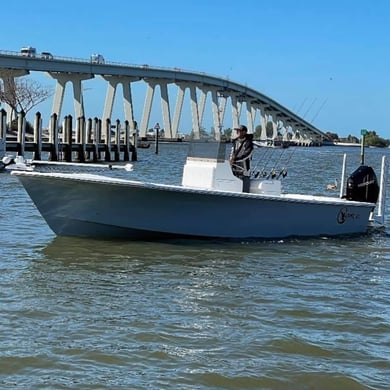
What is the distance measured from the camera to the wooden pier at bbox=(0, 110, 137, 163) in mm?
34531

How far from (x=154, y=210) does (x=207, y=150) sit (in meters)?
1.54

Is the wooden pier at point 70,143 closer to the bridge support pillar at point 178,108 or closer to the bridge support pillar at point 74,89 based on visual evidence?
the bridge support pillar at point 74,89

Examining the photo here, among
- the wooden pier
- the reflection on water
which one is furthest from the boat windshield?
the wooden pier

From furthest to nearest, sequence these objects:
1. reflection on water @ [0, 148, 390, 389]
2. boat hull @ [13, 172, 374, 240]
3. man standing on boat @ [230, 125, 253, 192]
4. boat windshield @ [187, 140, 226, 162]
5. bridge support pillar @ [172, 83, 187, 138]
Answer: bridge support pillar @ [172, 83, 187, 138] < man standing on boat @ [230, 125, 253, 192] < boat windshield @ [187, 140, 226, 162] < boat hull @ [13, 172, 374, 240] < reflection on water @ [0, 148, 390, 389]

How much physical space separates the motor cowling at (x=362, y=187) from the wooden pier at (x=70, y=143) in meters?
22.0

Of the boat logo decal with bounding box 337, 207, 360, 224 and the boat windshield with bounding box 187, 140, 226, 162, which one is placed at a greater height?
the boat windshield with bounding box 187, 140, 226, 162

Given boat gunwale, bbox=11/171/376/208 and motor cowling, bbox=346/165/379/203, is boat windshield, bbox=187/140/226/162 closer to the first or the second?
boat gunwale, bbox=11/171/376/208

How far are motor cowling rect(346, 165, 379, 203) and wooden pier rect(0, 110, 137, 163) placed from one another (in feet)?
72.3

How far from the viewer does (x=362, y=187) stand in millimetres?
13211

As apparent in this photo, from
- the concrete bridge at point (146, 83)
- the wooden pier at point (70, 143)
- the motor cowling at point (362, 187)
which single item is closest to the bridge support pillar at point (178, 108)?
the concrete bridge at point (146, 83)

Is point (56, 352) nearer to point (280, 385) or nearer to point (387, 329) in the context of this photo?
point (280, 385)

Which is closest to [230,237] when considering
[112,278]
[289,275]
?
[289,275]

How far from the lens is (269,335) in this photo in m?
6.64

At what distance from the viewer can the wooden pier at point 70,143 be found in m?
34.5
